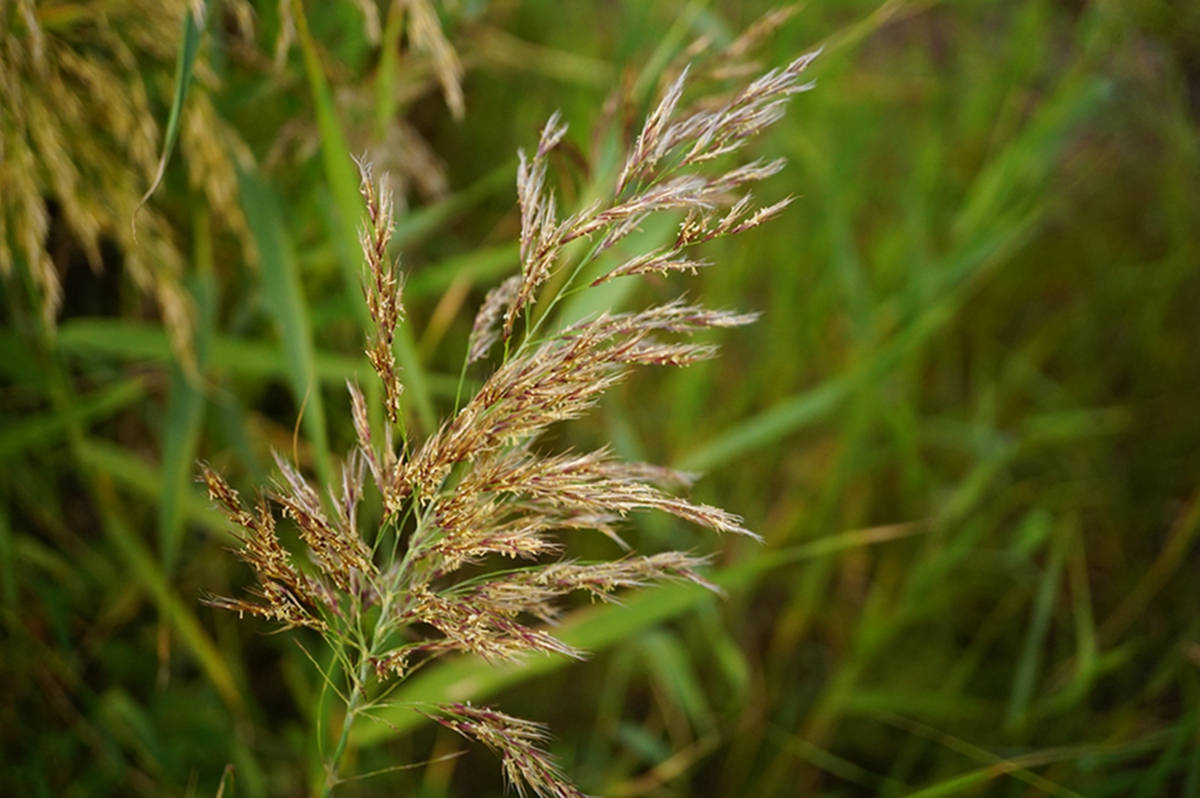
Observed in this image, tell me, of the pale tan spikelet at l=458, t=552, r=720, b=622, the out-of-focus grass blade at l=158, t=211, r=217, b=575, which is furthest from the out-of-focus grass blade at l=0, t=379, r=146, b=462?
the pale tan spikelet at l=458, t=552, r=720, b=622

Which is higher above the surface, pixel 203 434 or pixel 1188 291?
pixel 1188 291

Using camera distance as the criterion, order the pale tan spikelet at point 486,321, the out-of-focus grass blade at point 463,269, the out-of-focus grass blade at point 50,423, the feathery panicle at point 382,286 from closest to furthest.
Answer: the feathery panicle at point 382,286 → the pale tan spikelet at point 486,321 → the out-of-focus grass blade at point 50,423 → the out-of-focus grass blade at point 463,269

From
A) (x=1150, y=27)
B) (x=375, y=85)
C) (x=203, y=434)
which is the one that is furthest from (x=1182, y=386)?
(x=203, y=434)

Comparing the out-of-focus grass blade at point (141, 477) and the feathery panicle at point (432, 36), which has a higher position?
the feathery panicle at point (432, 36)

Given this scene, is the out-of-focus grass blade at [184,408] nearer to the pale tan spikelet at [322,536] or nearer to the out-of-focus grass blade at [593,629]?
the out-of-focus grass blade at [593,629]

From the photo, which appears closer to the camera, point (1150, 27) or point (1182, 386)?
point (1150, 27)

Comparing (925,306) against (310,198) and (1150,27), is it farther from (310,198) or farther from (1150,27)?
(1150,27)

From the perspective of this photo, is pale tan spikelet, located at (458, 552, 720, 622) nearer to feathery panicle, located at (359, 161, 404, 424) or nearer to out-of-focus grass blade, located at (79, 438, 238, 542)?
feathery panicle, located at (359, 161, 404, 424)

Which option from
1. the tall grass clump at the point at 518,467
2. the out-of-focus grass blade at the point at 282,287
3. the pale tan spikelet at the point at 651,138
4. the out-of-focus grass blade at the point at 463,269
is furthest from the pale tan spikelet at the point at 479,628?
the out-of-focus grass blade at the point at 463,269
